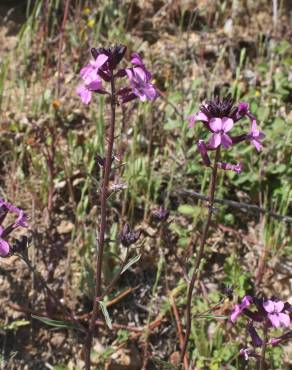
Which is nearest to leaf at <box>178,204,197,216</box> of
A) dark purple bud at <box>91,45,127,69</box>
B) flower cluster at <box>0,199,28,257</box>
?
flower cluster at <box>0,199,28,257</box>

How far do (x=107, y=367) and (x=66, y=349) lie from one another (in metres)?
0.27

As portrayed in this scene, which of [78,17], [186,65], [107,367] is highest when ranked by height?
[78,17]

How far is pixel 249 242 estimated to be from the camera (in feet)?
11.6

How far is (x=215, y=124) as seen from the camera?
7.11 ft

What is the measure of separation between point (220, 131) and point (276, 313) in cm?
81

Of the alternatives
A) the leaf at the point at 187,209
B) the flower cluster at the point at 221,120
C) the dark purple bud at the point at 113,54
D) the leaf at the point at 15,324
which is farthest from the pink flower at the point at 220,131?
the leaf at the point at 15,324

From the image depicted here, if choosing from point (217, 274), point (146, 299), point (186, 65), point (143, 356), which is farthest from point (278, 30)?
point (143, 356)

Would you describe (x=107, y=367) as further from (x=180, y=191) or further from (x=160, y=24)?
(x=160, y=24)

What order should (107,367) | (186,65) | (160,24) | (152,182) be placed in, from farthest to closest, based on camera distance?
(160,24) → (186,65) → (152,182) → (107,367)

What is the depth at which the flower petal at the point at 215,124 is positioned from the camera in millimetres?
2160

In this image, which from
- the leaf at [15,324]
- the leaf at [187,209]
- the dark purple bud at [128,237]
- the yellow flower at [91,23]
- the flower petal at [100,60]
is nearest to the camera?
the flower petal at [100,60]

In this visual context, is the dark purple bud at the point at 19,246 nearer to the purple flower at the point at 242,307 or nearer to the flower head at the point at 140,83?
the flower head at the point at 140,83

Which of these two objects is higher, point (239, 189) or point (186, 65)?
point (186, 65)

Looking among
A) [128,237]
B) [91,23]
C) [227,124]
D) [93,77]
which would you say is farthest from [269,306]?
[91,23]
